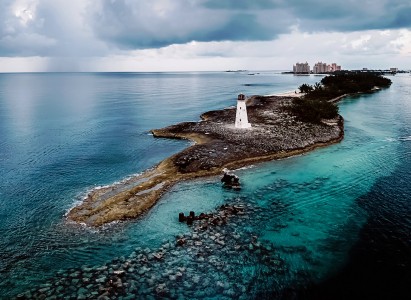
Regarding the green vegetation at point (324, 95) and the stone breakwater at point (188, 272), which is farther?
the green vegetation at point (324, 95)

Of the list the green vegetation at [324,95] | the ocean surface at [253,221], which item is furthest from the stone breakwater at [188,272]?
the green vegetation at [324,95]

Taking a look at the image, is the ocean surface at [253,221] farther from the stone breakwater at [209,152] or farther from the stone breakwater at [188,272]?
the stone breakwater at [209,152]

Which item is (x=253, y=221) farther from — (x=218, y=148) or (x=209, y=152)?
(x=218, y=148)

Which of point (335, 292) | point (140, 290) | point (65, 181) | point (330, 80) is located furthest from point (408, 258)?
point (330, 80)

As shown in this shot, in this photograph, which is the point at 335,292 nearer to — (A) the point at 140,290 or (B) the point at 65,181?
(A) the point at 140,290

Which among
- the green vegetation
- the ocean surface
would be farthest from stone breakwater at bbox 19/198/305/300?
the green vegetation

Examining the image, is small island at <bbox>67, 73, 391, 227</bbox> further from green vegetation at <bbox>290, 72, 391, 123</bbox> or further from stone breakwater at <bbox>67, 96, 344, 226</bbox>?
green vegetation at <bbox>290, 72, 391, 123</bbox>

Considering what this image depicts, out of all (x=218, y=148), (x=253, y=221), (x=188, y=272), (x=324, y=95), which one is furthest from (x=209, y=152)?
(x=324, y=95)
